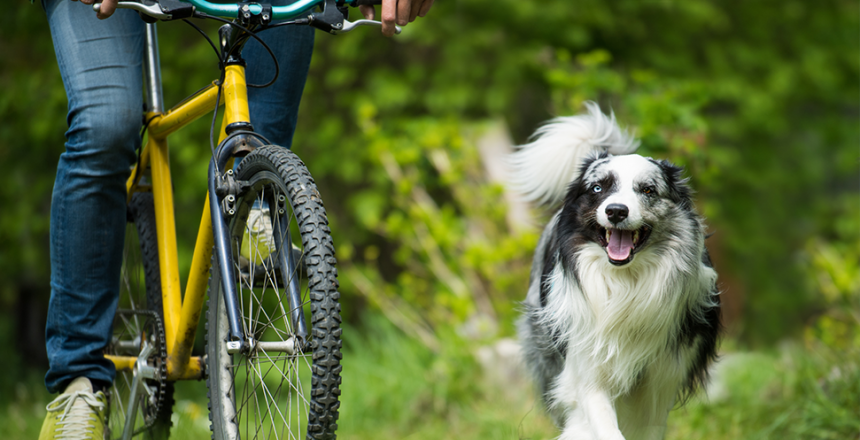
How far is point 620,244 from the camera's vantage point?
2223 millimetres

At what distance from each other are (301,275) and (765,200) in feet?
21.6

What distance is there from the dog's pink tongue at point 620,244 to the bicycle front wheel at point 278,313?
3.09 feet

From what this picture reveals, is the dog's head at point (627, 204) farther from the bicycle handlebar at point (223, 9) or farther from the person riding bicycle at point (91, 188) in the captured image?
the bicycle handlebar at point (223, 9)

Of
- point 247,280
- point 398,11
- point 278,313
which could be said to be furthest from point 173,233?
point 398,11

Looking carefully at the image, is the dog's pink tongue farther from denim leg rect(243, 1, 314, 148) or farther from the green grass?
denim leg rect(243, 1, 314, 148)

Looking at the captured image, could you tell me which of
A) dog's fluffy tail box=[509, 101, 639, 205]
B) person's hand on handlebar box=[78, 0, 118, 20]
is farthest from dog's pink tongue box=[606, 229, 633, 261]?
person's hand on handlebar box=[78, 0, 118, 20]

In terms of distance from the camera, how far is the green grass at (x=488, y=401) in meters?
2.89

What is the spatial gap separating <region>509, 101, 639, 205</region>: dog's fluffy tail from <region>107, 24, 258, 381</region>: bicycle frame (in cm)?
138

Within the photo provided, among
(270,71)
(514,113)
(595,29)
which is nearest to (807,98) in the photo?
(595,29)

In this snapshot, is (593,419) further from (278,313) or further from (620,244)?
(278,313)

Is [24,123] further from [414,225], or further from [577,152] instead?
[577,152]

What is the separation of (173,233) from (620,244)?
1317mm

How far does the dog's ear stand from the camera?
2.33 m

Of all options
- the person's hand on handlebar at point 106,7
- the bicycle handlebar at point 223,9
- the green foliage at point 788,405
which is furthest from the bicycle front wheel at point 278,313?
the green foliage at point 788,405
